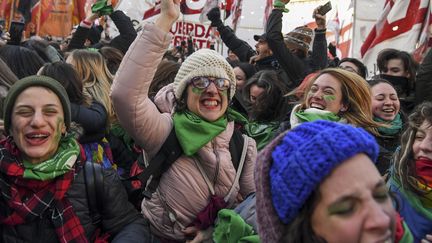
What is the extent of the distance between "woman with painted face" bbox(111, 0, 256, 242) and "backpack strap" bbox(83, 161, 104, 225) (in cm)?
27

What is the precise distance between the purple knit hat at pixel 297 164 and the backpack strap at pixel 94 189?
1.08 m

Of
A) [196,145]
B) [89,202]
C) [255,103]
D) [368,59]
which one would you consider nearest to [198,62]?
[196,145]

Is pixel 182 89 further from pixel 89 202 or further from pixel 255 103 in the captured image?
pixel 255 103

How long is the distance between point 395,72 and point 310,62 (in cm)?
86

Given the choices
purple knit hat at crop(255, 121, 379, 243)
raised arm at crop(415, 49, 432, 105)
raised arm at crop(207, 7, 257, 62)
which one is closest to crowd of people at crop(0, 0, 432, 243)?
purple knit hat at crop(255, 121, 379, 243)

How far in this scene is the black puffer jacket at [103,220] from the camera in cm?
236

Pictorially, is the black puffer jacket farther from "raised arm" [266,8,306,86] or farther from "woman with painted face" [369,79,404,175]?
"raised arm" [266,8,306,86]

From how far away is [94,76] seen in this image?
4.14m

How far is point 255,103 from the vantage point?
4.26 metres

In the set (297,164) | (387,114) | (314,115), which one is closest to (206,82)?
(314,115)

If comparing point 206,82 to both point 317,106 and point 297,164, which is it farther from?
point 297,164

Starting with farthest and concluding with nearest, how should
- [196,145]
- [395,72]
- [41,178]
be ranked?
1. [395,72]
2. [196,145]
3. [41,178]

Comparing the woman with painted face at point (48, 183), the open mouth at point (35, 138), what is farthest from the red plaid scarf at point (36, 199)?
the open mouth at point (35, 138)

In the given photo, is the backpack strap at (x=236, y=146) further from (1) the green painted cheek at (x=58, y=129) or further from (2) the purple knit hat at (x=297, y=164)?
(2) the purple knit hat at (x=297, y=164)
